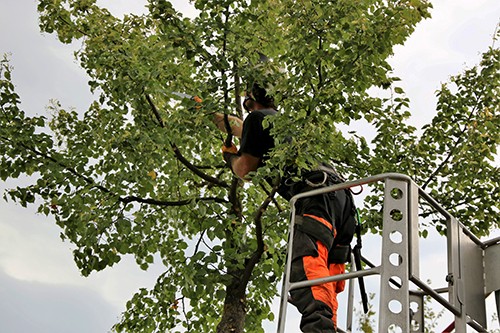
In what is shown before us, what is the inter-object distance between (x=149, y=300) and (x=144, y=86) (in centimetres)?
411

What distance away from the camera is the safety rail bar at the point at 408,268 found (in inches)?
177

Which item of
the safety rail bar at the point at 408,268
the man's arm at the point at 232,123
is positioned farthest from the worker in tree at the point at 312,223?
the man's arm at the point at 232,123

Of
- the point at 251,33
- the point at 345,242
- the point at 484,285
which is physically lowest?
the point at 484,285

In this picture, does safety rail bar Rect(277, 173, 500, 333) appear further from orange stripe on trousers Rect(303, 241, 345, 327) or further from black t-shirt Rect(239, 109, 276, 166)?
black t-shirt Rect(239, 109, 276, 166)

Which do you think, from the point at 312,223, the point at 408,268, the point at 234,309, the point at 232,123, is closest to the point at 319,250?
the point at 312,223

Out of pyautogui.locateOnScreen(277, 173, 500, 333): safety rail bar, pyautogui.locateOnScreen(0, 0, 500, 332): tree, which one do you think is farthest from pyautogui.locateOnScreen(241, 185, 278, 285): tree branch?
pyautogui.locateOnScreen(277, 173, 500, 333): safety rail bar

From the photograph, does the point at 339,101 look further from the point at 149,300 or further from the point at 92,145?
the point at 149,300

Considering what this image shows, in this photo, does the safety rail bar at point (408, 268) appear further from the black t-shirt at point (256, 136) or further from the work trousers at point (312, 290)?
the black t-shirt at point (256, 136)

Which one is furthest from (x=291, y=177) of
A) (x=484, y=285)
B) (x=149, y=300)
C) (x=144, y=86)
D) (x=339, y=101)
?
(x=149, y=300)

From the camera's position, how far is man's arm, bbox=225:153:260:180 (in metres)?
7.45

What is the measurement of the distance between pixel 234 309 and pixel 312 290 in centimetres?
414

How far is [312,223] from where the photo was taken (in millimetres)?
5910

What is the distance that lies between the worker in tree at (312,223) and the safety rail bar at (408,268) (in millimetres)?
261

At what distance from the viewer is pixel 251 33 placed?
970 cm
